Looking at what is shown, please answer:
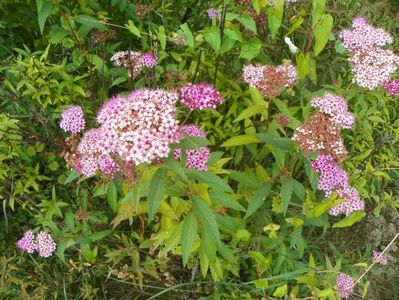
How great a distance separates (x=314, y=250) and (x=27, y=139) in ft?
5.96

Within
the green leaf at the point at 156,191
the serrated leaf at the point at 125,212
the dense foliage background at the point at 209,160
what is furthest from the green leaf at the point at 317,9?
the serrated leaf at the point at 125,212

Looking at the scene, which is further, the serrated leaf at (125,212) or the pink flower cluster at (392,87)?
the pink flower cluster at (392,87)

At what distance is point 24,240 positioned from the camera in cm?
234

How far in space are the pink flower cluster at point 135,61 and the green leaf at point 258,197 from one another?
0.84 metres

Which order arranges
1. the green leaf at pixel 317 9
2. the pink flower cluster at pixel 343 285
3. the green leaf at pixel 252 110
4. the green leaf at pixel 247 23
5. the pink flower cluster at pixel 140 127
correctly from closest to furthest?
the pink flower cluster at pixel 140 127, the green leaf at pixel 317 9, the green leaf at pixel 247 23, the green leaf at pixel 252 110, the pink flower cluster at pixel 343 285

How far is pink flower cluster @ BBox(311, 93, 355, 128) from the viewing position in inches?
75.7

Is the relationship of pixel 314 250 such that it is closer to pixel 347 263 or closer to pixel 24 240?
pixel 347 263

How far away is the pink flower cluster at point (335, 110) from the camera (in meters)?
1.92

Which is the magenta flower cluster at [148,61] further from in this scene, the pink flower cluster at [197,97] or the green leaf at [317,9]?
the green leaf at [317,9]

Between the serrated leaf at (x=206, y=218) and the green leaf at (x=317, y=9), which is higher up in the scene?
the green leaf at (x=317, y=9)

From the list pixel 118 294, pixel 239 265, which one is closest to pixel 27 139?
pixel 118 294

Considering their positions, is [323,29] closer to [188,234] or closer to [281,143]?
[281,143]

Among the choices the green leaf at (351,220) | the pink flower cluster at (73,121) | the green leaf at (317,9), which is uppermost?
the green leaf at (317,9)

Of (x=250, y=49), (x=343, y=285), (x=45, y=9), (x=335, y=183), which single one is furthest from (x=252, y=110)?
(x=45, y=9)
